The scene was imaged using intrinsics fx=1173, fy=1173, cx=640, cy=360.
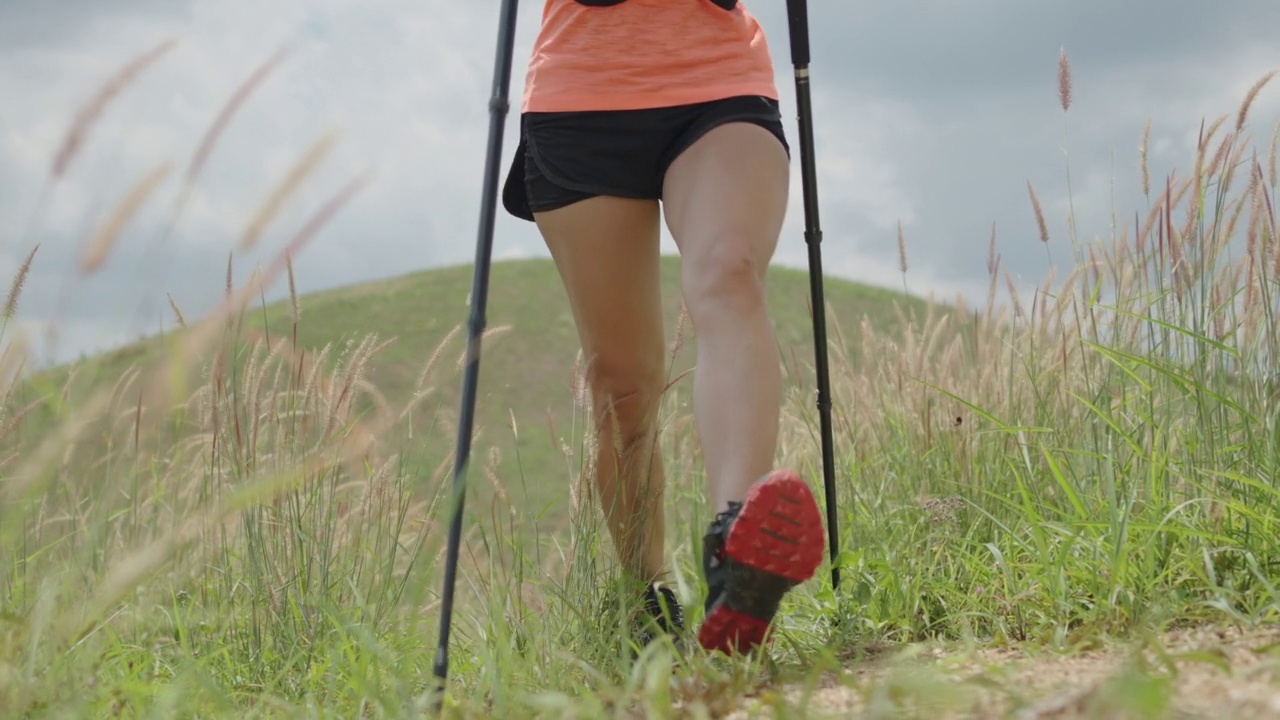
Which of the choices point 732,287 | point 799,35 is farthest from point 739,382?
point 799,35

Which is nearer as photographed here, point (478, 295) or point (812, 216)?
point (478, 295)

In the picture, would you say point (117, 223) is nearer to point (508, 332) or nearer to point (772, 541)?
point (772, 541)

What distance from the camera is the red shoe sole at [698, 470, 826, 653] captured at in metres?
2.02

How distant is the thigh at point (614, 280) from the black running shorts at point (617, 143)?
42 mm

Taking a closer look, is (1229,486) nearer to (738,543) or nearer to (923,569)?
(923,569)

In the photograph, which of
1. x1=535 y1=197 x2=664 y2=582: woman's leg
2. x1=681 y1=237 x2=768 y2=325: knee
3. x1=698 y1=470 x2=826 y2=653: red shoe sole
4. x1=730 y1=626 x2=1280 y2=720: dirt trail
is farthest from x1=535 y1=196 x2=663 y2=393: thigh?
x1=730 y1=626 x2=1280 y2=720: dirt trail

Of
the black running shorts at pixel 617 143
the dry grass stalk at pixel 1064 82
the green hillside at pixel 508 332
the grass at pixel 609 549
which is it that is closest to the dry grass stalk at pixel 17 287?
the grass at pixel 609 549

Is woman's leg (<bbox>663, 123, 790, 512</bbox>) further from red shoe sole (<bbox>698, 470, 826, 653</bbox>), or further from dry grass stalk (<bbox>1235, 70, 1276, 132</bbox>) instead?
dry grass stalk (<bbox>1235, 70, 1276, 132</bbox>)

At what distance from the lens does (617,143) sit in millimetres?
2609

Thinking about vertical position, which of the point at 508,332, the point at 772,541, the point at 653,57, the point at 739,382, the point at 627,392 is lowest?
the point at 508,332

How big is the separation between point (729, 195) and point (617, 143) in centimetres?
35

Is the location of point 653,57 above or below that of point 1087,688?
above

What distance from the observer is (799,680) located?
2.18m

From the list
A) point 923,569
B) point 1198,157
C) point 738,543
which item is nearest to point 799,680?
point 738,543
